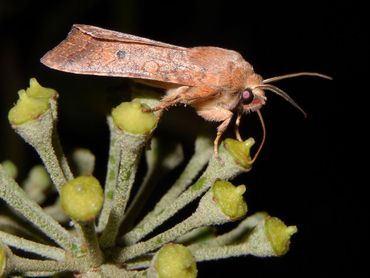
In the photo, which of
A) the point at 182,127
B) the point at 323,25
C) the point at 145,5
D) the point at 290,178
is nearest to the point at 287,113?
the point at 290,178

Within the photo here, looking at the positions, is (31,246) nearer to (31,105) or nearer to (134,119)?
(31,105)

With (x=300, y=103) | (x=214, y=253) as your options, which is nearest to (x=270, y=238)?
(x=214, y=253)

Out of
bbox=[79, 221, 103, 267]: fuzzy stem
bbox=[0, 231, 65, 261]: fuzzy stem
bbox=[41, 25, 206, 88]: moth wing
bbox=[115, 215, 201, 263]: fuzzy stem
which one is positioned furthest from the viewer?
bbox=[41, 25, 206, 88]: moth wing

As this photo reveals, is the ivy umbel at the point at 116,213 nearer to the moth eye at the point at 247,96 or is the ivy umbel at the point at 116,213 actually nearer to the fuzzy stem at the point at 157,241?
the fuzzy stem at the point at 157,241

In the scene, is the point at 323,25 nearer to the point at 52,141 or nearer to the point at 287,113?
the point at 287,113

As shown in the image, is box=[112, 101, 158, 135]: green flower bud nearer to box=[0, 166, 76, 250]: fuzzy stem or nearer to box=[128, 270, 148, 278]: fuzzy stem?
box=[0, 166, 76, 250]: fuzzy stem

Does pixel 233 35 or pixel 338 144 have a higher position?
pixel 233 35

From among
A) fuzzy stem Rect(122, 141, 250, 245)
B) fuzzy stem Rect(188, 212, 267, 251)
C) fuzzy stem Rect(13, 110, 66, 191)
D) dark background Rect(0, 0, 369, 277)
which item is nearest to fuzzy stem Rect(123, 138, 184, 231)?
fuzzy stem Rect(188, 212, 267, 251)
